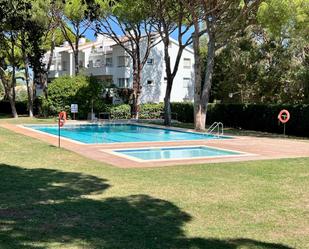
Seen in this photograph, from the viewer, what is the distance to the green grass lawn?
593 centimetres

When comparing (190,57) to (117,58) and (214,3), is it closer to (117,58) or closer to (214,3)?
(117,58)

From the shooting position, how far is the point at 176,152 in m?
17.0

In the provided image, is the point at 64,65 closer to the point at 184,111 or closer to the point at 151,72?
the point at 151,72

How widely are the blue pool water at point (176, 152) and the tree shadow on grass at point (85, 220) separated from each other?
588 centimetres

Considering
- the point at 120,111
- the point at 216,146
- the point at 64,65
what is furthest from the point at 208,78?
the point at 64,65

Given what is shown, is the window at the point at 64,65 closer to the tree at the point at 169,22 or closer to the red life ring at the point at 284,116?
the tree at the point at 169,22

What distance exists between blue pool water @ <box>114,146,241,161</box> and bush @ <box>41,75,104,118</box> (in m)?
20.0

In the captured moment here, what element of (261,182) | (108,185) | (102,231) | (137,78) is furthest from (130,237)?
(137,78)

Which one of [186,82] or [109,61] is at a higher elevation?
[109,61]

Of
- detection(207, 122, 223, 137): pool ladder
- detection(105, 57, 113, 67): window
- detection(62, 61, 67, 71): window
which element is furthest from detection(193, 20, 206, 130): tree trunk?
detection(62, 61, 67, 71): window

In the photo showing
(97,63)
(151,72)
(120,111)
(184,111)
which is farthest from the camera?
(97,63)

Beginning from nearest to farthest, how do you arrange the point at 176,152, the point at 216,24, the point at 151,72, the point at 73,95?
the point at 176,152 → the point at 216,24 → the point at 73,95 → the point at 151,72

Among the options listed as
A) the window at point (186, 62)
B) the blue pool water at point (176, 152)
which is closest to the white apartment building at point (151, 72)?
the window at point (186, 62)

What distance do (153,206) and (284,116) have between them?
17.2 meters
